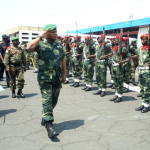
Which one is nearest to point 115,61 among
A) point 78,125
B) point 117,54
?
point 117,54

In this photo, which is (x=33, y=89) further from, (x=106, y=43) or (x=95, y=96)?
(x=106, y=43)

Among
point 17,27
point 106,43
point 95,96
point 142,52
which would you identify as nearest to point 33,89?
point 95,96

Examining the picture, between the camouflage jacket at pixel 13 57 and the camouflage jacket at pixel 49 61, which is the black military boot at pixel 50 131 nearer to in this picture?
the camouflage jacket at pixel 49 61

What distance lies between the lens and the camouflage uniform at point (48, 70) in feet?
11.6

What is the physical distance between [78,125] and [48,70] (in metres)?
1.32

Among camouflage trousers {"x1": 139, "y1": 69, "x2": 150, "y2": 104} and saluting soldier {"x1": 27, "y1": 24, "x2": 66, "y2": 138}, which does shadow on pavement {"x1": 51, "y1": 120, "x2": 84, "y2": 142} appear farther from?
camouflage trousers {"x1": 139, "y1": 69, "x2": 150, "y2": 104}

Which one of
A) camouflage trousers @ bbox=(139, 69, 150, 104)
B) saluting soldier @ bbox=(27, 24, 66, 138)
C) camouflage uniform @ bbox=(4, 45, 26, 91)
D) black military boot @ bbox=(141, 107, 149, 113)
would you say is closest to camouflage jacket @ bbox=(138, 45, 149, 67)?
camouflage trousers @ bbox=(139, 69, 150, 104)

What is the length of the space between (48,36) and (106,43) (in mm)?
3293

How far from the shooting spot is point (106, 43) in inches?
255

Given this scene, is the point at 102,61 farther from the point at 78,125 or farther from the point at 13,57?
the point at 78,125

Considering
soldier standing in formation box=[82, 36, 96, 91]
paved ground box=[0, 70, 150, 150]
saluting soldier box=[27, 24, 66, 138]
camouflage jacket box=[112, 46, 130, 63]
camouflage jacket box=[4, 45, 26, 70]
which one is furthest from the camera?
soldier standing in formation box=[82, 36, 96, 91]

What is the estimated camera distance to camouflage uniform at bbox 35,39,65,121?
Answer: 3.53 m

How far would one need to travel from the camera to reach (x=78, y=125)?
4086 millimetres

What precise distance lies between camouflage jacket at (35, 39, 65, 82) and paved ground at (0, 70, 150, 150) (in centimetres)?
104
